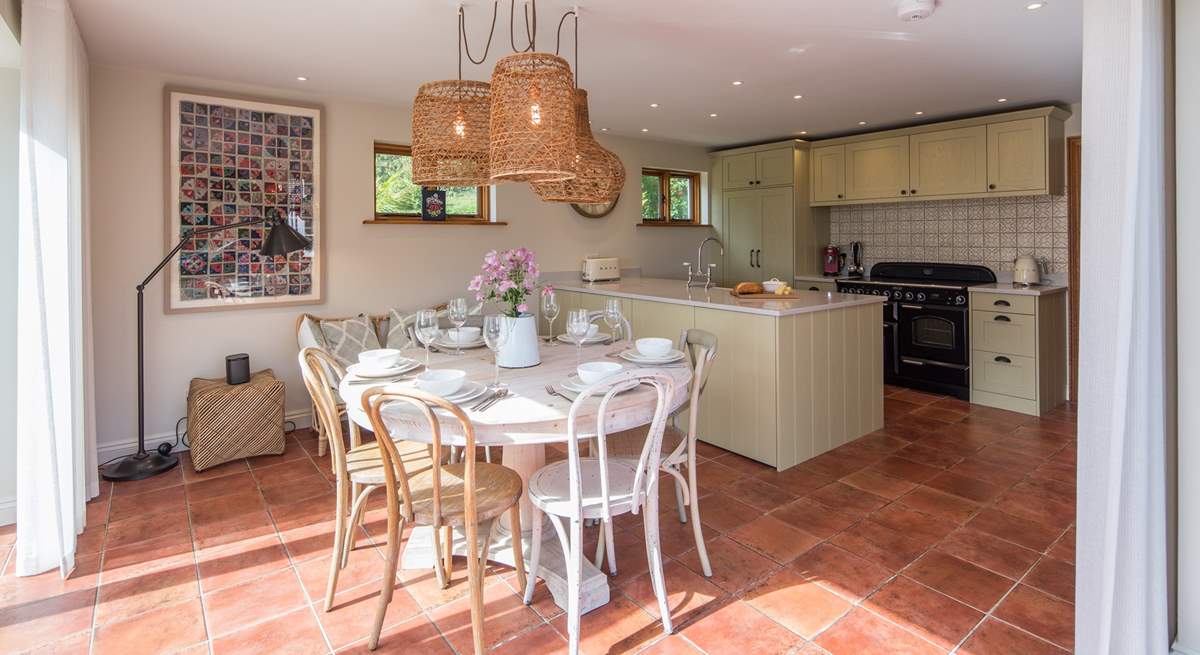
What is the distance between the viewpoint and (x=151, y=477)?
3459 mm

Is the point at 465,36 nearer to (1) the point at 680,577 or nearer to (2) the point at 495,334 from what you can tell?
(2) the point at 495,334

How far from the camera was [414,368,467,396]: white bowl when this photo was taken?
200 centimetres

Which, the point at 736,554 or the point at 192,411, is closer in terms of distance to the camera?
the point at 736,554

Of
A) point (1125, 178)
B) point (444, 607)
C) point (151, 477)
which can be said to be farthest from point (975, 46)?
point (151, 477)

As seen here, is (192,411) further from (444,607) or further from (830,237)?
(830,237)

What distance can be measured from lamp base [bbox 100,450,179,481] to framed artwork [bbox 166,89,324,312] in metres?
0.87

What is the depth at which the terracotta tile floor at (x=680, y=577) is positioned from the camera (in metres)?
2.01

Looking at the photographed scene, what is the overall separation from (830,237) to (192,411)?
18.3 feet

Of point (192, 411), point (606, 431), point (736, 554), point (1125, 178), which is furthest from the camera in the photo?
point (192, 411)

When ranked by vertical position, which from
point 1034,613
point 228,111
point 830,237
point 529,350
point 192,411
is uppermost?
point 228,111

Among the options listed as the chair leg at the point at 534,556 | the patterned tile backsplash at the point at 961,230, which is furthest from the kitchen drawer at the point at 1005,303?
the chair leg at the point at 534,556

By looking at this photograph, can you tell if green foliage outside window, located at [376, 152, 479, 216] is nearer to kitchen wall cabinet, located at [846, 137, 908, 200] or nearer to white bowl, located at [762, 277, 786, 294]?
white bowl, located at [762, 277, 786, 294]

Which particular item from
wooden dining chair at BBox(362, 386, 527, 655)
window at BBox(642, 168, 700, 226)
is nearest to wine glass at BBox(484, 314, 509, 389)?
wooden dining chair at BBox(362, 386, 527, 655)

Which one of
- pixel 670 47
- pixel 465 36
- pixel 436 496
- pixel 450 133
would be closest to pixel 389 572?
pixel 436 496
